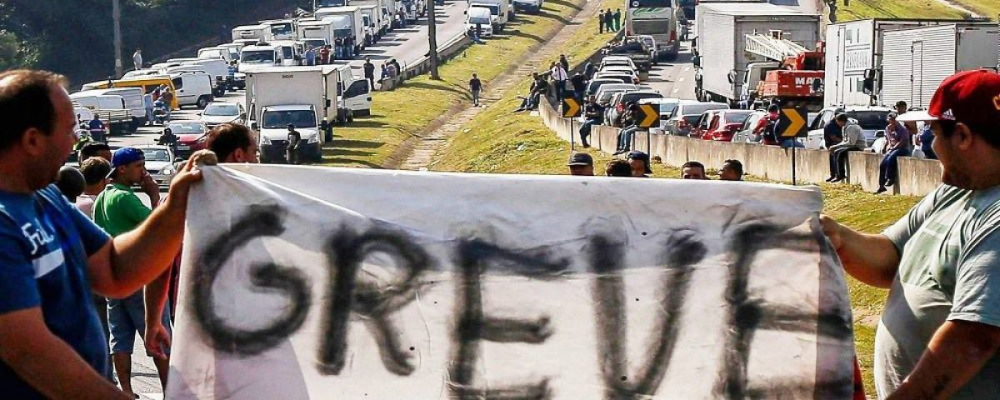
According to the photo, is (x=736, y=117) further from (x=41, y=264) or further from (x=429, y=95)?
(x=41, y=264)

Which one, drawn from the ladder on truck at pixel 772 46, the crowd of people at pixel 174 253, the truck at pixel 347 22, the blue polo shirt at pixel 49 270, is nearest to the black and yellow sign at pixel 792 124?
the crowd of people at pixel 174 253

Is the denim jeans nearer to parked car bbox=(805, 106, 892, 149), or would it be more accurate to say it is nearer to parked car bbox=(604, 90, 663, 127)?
parked car bbox=(805, 106, 892, 149)

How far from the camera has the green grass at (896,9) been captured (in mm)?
91500

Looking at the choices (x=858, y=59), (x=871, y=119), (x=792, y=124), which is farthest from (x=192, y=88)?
(x=792, y=124)

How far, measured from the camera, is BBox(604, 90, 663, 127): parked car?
49406 millimetres

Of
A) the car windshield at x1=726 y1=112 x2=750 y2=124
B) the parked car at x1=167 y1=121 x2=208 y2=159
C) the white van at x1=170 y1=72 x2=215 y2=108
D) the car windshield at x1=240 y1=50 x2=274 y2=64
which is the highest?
the car windshield at x1=726 y1=112 x2=750 y2=124

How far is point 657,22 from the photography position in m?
89.8

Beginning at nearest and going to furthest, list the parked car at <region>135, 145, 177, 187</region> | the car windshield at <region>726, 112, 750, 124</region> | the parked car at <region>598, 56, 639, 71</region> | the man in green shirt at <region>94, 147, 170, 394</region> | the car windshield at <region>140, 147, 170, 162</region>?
1. the man in green shirt at <region>94, 147, 170, 394</region>
2. the car windshield at <region>726, 112, 750, 124</region>
3. the parked car at <region>135, 145, 177, 187</region>
4. the car windshield at <region>140, 147, 170, 162</region>
5. the parked car at <region>598, 56, 639, 71</region>

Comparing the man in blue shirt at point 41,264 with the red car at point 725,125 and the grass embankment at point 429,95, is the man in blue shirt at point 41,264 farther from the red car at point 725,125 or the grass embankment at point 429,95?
the grass embankment at point 429,95

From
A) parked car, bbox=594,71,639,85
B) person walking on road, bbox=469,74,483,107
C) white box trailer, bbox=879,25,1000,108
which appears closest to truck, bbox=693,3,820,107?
parked car, bbox=594,71,639,85

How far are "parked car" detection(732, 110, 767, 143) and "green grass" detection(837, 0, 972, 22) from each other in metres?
49.5

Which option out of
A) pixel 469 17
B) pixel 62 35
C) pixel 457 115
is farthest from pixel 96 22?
pixel 457 115

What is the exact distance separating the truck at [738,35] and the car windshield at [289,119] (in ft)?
53.9

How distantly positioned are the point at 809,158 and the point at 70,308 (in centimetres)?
2636
